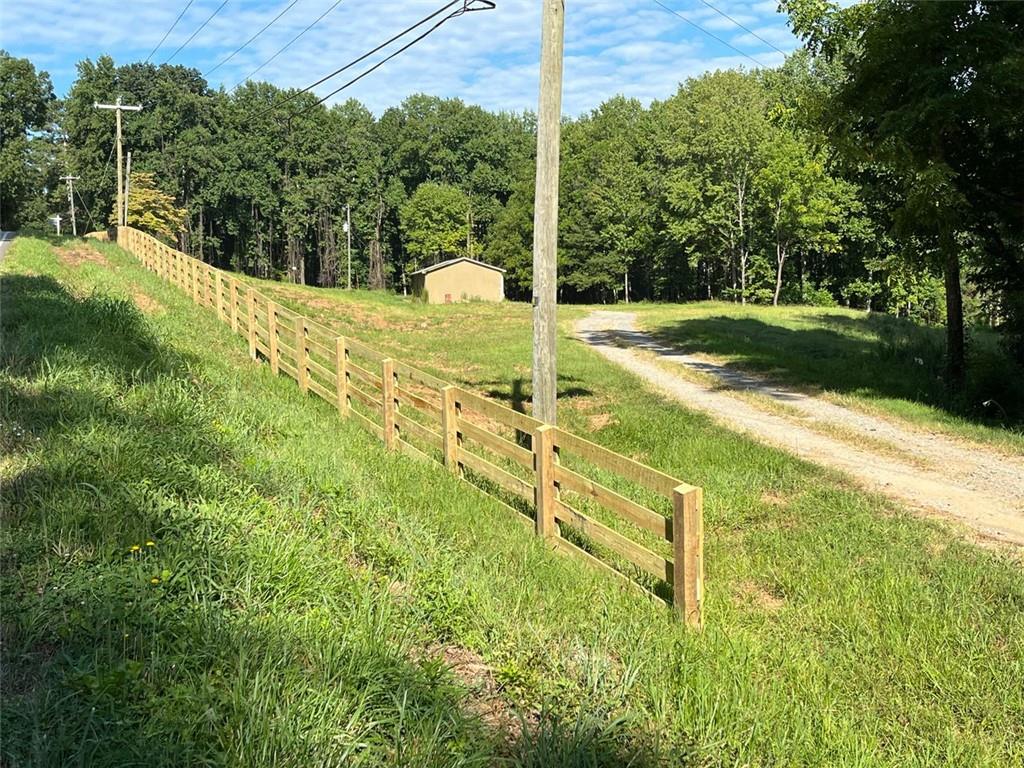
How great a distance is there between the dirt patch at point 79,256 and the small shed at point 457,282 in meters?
24.4

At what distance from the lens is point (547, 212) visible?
9000 millimetres

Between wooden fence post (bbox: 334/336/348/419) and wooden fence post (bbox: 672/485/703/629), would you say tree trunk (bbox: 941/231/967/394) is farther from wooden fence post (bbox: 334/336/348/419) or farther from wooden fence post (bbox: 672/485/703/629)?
wooden fence post (bbox: 672/485/703/629)

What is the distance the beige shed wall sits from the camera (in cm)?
4931

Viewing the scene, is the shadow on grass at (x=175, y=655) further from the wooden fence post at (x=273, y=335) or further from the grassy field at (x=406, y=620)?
the wooden fence post at (x=273, y=335)

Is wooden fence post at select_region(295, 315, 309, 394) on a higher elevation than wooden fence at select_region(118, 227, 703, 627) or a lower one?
higher

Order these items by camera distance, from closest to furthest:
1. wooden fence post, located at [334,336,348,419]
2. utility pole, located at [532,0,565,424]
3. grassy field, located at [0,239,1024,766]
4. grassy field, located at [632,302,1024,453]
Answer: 1. grassy field, located at [0,239,1024,766]
2. utility pole, located at [532,0,565,424]
3. wooden fence post, located at [334,336,348,419]
4. grassy field, located at [632,302,1024,453]

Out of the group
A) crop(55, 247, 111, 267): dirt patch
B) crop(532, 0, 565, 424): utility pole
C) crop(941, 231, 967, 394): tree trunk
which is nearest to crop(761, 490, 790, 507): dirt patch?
crop(532, 0, 565, 424): utility pole

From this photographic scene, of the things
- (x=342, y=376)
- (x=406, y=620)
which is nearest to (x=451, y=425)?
(x=342, y=376)

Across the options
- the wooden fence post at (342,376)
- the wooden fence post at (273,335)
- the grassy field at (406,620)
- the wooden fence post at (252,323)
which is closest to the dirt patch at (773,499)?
the grassy field at (406,620)

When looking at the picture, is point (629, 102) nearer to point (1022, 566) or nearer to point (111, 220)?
point (111, 220)

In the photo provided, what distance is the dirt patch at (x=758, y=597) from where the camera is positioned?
203 inches

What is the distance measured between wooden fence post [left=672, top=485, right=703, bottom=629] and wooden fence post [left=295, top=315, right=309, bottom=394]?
25.0ft

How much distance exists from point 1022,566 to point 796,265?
56769 mm

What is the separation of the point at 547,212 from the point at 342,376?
3315 mm
